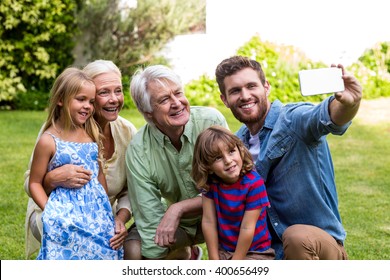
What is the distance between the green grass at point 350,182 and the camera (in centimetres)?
502

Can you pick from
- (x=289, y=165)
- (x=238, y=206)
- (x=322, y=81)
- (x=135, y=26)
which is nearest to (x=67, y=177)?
(x=238, y=206)

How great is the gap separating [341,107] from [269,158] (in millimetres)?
531

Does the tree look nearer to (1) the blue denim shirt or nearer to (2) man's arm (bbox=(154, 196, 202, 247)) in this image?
(2) man's arm (bbox=(154, 196, 202, 247))

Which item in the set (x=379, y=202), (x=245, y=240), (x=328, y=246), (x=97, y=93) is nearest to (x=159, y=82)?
(x=97, y=93)

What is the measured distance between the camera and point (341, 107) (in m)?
2.89

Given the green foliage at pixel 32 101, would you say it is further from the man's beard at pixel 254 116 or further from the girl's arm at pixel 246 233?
the girl's arm at pixel 246 233

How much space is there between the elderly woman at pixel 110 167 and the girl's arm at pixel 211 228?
1.57 ft

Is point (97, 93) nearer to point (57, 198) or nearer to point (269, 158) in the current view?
point (57, 198)

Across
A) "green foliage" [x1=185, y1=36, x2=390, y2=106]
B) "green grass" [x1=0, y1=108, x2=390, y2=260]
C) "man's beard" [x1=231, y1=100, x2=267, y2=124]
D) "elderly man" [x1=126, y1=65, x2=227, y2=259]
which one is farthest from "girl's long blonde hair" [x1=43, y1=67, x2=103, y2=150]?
"green foliage" [x1=185, y1=36, x2=390, y2=106]

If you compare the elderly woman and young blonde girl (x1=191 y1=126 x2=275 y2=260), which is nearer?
young blonde girl (x1=191 y1=126 x2=275 y2=260)

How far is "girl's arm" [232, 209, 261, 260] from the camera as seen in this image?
10.6 ft

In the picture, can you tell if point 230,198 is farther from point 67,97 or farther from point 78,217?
point 67,97

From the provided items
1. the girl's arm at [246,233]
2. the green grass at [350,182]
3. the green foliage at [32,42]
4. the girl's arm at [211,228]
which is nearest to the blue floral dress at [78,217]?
the girl's arm at [211,228]

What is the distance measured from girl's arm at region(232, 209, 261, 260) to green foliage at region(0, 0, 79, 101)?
323 inches
